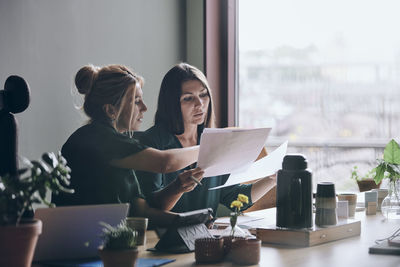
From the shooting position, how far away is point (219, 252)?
Result: 1.42m

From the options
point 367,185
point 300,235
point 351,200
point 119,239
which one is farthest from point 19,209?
point 367,185

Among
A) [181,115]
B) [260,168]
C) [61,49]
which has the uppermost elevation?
[61,49]

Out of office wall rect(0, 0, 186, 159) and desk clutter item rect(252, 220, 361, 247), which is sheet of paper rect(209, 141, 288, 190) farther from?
office wall rect(0, 0, 186, 159)

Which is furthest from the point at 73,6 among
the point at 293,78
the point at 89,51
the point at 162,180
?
the point at 293,78

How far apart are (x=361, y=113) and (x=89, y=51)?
5.51 ft

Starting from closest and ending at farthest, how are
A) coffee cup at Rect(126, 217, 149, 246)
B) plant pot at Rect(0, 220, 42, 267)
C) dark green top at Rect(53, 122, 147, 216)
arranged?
1. plant pot at Rect(0, 220, 42, 267)
2. coffee cup at Rect(126, 217, 149, 246)
3. dark green top at Rect(53, 122, 147, 216)

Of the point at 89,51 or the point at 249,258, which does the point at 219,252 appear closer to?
the point at 249,258

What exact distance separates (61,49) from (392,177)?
159 centimetres

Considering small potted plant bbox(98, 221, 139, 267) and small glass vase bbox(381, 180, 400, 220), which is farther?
small glass vase bbox(381, 180, 400, 220)

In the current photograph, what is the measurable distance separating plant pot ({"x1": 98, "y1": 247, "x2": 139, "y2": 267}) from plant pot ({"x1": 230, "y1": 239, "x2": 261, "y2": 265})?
271mm

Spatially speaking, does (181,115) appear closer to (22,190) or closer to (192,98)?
(192,98)

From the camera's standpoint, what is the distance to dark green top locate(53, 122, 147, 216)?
185cm

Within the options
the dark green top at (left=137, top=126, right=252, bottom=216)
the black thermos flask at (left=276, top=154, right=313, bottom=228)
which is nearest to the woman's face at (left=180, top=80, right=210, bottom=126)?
the dark green top at (left=137, top=126, right=252, bottom=216)

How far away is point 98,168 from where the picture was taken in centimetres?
186
